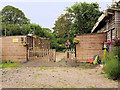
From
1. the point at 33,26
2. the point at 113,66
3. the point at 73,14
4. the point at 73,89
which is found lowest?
the point at 73,89

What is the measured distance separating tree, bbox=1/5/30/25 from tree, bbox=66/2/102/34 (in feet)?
63.6

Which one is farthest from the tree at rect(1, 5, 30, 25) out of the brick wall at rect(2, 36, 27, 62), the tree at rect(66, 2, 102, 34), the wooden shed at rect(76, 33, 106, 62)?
the wooden shed at rect(76, 33, 106, 62)

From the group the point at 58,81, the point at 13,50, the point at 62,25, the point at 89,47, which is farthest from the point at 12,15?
the point at 58,81

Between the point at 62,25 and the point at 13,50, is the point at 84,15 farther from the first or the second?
the point at 13,50

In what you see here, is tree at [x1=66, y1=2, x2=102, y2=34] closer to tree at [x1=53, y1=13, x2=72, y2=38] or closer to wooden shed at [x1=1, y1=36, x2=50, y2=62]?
tree at [x1=53, y1=13, x2=72, y2=38]

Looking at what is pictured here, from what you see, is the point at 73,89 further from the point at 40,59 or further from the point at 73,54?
the point at 40,59

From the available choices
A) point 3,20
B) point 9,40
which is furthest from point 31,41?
point 3,20

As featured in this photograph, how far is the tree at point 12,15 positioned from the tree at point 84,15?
19383 mm

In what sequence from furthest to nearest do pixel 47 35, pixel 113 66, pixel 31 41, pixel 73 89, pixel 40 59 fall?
pixel 47 35
pixel 31 41
pixel 40 59
pixel 113 66
pixel 73 89

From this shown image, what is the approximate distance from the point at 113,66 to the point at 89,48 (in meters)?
5.71

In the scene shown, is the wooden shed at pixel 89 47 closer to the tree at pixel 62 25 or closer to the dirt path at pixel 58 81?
the dirt path at pixel 58 81

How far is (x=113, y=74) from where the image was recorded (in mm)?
6633

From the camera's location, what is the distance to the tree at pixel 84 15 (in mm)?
25891

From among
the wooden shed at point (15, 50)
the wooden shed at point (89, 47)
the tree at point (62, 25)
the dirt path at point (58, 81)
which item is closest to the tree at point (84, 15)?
the tree at point (62, 25)
